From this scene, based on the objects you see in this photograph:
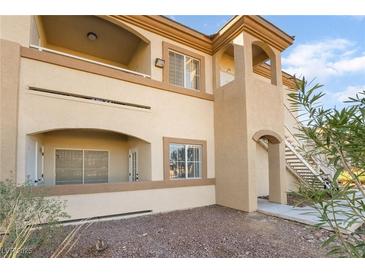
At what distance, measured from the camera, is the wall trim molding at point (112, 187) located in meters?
6.33

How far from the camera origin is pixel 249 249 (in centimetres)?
498

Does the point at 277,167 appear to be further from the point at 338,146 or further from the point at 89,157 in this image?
the point at 89,157

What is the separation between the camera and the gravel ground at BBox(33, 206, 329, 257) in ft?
15.7

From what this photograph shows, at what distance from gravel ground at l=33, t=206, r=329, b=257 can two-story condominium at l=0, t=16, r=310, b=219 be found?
1.02m

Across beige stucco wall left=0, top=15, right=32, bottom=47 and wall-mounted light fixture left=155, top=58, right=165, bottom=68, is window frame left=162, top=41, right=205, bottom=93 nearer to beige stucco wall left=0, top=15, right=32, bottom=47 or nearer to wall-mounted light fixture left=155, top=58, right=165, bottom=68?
wall-mounted light fixture left=155, top=58, right=165, bottom=68

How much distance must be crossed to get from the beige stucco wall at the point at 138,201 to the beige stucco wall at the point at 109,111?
801 millimetres

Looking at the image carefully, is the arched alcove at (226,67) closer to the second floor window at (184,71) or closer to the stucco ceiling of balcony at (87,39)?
the second floor window at (184,71)

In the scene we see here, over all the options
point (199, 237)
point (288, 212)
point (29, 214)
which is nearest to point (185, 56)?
point (199, 237)

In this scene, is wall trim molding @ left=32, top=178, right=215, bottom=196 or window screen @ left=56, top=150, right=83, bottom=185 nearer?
wall trim molding @ left=32, top=178, right=215, bottom=196

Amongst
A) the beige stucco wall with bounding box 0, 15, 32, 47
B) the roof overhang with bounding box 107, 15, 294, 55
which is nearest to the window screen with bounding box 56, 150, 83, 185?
the beige stucco wall with bounding box 0, 15, 32, 47

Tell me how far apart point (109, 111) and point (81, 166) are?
11.8 ft
